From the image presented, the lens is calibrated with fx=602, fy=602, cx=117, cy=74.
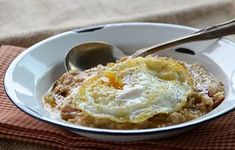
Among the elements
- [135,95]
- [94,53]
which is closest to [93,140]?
[135,95]

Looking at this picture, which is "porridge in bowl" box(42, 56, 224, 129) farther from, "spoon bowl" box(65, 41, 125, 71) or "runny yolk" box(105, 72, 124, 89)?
"spoon bowl" box(65, 41, 125, 71)

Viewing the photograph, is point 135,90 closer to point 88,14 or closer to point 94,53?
point 94,53

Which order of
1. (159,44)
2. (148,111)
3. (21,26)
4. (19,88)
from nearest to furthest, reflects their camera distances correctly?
(148,111) < (19,88) < (159,44) < (21,26)

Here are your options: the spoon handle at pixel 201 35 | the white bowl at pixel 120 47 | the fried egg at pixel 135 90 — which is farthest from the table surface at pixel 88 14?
the fried egg at pixel 135 90

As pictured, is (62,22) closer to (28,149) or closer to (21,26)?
(21,26)

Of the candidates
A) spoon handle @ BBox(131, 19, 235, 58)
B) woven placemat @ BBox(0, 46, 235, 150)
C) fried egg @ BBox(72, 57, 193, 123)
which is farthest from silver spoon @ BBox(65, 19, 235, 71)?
woven placemat @ BBox(0, 46, 235, 150)

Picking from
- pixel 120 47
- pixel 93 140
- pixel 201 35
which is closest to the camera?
pixel 93 140

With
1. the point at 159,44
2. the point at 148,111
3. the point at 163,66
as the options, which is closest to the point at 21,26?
the point at 159,44
